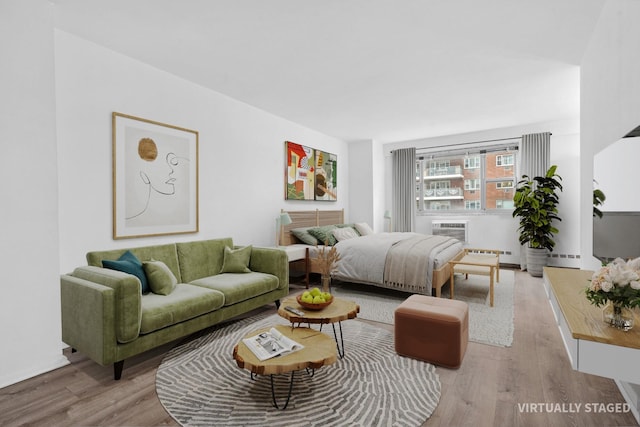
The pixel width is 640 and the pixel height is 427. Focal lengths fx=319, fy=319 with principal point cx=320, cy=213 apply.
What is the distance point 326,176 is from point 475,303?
351 cm

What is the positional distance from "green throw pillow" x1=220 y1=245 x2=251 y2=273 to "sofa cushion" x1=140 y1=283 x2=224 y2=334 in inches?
23.6

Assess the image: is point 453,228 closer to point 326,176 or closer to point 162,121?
point 326,176

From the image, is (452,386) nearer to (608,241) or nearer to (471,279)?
(608,241)

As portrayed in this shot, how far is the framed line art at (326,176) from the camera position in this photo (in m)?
6.07

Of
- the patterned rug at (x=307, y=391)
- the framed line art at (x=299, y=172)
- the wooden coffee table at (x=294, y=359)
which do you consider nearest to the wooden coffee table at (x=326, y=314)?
the wooden coffee table at (x=294, y=359)

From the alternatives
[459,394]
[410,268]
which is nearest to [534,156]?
[410,268]

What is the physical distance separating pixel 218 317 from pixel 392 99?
355cm

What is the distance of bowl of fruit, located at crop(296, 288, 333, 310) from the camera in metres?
2.42

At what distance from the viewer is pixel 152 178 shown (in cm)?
333

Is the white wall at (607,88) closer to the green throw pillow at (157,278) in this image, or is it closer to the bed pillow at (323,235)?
the bed pillow at (323,235)

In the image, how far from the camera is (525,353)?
2.61m

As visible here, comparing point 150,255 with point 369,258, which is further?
point 369,258

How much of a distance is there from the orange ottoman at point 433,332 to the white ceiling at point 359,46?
234 cm

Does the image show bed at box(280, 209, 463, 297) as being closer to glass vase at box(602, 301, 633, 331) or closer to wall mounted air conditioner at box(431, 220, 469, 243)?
wall mounted air conditioner at box(431, 220, 469, 243)
